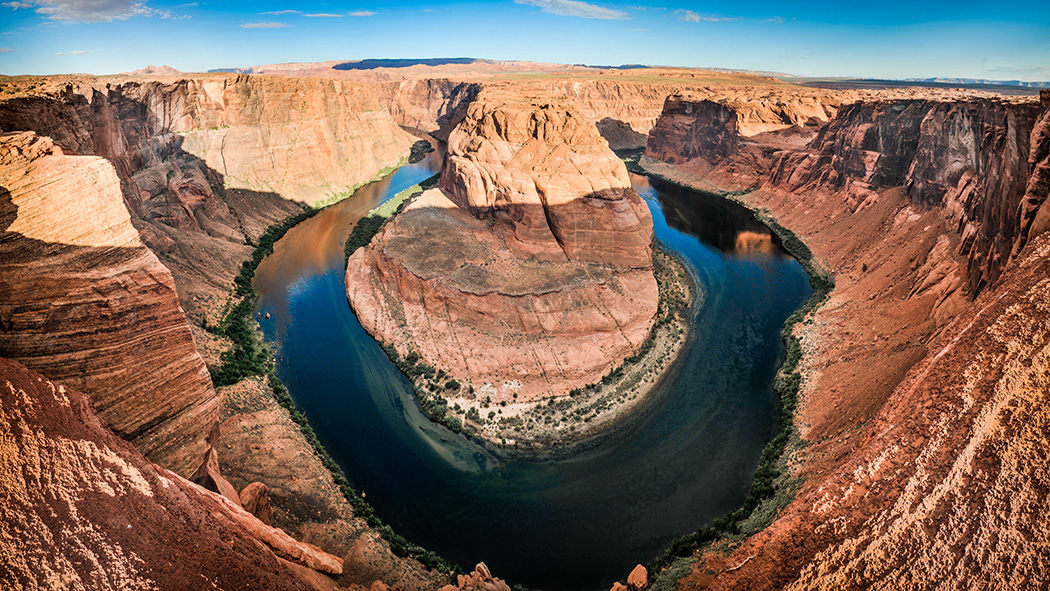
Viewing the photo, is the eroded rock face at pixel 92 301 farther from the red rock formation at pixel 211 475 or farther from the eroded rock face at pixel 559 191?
the eroded rock face at pixel 559 191

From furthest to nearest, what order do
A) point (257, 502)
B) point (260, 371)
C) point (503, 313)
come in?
point (503, 313) → point (260, 371) → point (257, 502)

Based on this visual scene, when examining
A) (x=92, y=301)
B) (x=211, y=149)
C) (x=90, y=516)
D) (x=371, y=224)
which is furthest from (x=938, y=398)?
(x=211, y=149)

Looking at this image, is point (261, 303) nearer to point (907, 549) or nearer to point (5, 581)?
point (5, 581)

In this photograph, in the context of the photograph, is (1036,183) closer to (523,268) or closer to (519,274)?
(519,274)

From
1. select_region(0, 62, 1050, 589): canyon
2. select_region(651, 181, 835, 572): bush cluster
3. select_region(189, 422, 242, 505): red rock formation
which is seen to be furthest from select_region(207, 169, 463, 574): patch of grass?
select_region(651, 181, 835, 572): bush cluster

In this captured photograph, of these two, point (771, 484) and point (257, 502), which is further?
point (771, 484)

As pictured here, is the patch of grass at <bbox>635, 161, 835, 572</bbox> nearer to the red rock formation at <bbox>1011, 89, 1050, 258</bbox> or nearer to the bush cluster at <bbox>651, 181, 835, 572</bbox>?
the bush cluster at <bbox>651, 181, 835, 572</bbox>
